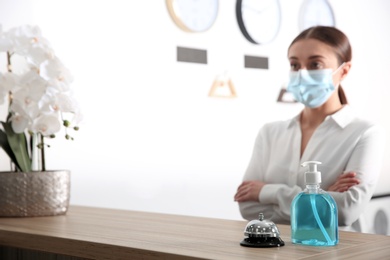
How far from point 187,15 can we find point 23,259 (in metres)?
2.24

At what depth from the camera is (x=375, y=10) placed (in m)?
5.39

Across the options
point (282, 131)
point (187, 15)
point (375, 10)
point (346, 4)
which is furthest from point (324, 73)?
point (375, 10)

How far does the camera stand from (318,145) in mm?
2771

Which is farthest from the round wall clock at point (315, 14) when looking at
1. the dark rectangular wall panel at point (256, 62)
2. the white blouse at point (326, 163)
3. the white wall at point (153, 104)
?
the white blouse at point (326, 163)

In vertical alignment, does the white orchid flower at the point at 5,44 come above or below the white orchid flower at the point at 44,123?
above

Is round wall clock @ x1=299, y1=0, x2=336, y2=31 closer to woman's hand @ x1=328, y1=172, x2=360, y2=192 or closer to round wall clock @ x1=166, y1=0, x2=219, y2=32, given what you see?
round wall clock @ x1=166, y1=0, x2=219, y2=32

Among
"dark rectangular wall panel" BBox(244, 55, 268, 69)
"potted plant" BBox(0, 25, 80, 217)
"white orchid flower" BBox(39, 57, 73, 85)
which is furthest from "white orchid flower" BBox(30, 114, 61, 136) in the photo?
"dark rectangular wall panel" BBox(244, 55, 268, 69)

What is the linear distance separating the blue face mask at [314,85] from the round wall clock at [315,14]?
1.71m

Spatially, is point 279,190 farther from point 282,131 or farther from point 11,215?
point 11,215

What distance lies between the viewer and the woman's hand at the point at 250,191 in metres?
2.78

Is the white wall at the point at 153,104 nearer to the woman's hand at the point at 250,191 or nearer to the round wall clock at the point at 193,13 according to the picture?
the round wall clock at the point at 193,13

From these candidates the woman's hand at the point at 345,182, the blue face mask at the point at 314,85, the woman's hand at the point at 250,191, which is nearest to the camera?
the woman's hand at the point at 345,182

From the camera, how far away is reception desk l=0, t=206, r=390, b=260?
4.57 feet

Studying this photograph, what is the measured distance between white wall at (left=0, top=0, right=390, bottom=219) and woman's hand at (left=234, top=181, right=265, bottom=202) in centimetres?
83
